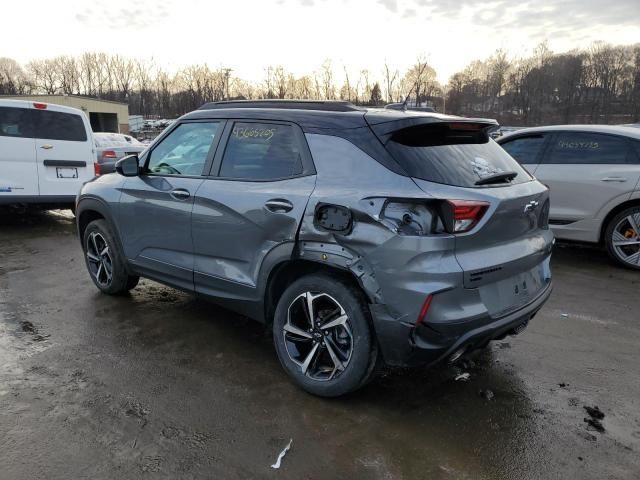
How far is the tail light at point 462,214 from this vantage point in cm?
266

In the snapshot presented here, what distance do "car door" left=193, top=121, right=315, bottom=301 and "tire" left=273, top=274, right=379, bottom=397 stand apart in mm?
305

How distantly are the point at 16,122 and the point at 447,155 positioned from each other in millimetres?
7245

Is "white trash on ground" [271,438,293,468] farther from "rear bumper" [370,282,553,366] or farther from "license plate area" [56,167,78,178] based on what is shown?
"license plate area" [56,167,78,178]

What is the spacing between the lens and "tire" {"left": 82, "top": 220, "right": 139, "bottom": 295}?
4.75m

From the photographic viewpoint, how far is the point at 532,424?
2.95m

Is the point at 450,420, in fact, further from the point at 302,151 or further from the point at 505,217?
the point at 302,151

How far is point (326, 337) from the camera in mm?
3119

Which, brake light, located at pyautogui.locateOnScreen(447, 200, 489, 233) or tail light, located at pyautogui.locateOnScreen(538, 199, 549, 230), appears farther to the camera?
tail light, located at pyautogui.locateOnScreen(538, 199, 549, 230)

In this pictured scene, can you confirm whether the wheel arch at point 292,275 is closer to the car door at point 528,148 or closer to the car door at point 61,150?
the car door at point 528,148

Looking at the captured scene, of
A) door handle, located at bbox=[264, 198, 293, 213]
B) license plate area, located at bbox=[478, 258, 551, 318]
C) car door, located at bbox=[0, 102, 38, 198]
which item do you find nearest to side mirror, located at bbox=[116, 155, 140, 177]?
door handle, located at bbox=[264, 198, 293, 213]

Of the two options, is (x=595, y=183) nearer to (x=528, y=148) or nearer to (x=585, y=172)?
(x=585, y=172)

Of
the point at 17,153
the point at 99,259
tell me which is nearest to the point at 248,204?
the point at 99,259

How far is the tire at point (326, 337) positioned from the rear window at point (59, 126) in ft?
21.4

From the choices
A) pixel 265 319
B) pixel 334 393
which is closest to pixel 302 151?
pixel 265 319
